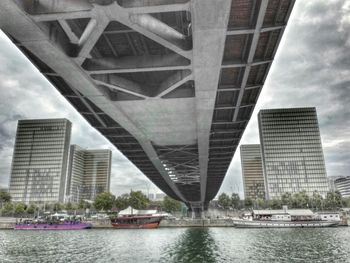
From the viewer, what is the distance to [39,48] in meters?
11.9

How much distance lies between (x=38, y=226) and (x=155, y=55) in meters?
75.5

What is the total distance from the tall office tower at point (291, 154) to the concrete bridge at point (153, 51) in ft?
480

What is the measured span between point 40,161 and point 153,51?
187m

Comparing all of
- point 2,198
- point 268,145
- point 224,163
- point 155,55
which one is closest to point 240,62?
point 155,55

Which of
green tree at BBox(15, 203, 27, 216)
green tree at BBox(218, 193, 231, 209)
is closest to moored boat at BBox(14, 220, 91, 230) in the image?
green tree at BBox(15, 203, 27, 216)

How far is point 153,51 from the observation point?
14.9m

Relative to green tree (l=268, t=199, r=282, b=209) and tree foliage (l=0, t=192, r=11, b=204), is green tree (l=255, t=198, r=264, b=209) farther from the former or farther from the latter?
tree foliage (l=0, t=192, r=11, b=204)

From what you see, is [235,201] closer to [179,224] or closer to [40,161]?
[179,224]

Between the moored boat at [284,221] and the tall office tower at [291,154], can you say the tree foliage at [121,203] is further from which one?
the tall office tower at [291,154]

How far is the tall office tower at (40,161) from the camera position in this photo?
17362 centimetres

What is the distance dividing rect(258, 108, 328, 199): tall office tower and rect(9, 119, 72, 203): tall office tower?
417 feet

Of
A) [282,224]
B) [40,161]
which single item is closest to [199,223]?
[282,224]

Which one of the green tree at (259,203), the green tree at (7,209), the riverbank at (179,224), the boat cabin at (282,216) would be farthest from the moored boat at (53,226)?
the green tree at (259,203)

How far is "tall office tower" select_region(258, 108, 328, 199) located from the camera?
156125 millimetres
